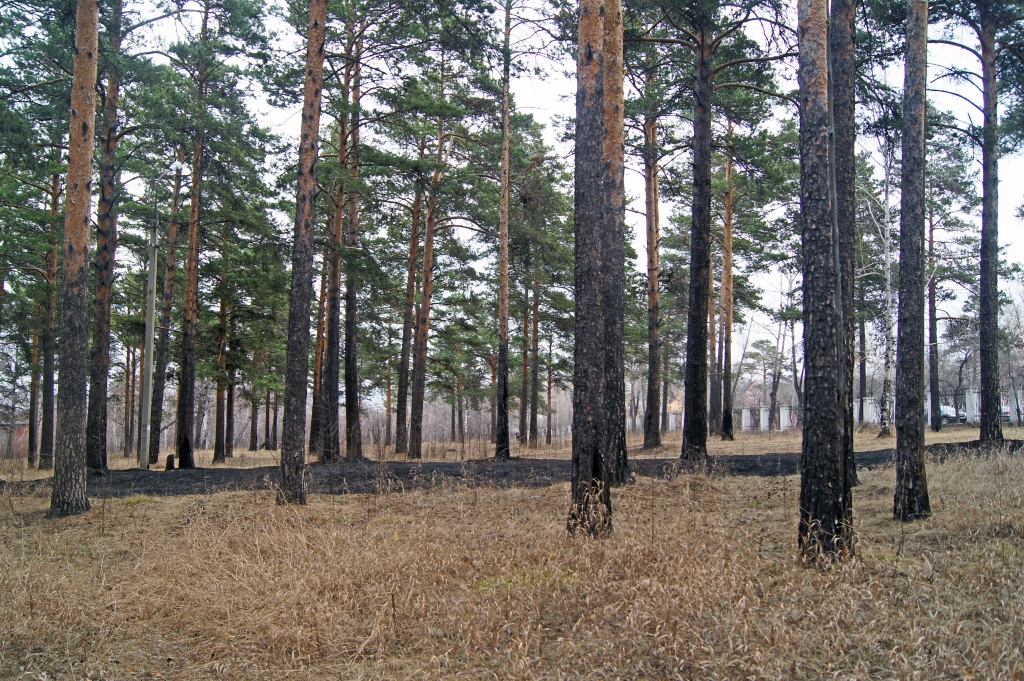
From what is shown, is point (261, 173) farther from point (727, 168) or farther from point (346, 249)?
point (727, 168)

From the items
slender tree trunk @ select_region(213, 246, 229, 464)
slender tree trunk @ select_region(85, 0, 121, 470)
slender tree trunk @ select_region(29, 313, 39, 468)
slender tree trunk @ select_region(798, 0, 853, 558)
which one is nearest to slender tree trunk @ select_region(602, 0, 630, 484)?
slender tree trunk @ select_region(798, 0, 853, 558)

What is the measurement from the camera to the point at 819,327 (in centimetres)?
545

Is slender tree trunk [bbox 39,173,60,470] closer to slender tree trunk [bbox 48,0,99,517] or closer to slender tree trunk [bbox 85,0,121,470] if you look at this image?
slender tree trunk [bbox 85,0,121,470]

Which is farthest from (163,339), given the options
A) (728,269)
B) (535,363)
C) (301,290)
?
(728,269)

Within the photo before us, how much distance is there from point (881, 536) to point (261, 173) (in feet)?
54.3

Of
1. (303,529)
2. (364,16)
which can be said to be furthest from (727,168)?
(303,529)

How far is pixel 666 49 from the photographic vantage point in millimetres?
16531

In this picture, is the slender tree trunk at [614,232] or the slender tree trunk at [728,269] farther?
the slender tree trunk at [728,269]

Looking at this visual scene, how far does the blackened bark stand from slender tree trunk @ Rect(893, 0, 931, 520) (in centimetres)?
53

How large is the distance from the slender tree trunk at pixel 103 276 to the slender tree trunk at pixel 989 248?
58.4 ft

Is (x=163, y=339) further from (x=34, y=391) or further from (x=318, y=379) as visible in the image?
(x=34, y=391)

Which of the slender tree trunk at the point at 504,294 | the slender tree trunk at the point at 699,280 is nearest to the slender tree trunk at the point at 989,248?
the slender tree trunk at the point at 699,280

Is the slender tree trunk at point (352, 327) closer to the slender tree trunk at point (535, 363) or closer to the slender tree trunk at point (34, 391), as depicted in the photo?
the slender tree trunk at point (535, 363)

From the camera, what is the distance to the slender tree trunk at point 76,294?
8.41 meters
